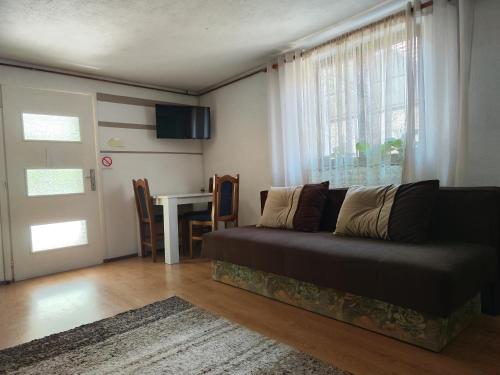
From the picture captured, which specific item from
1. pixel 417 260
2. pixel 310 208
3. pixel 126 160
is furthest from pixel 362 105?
pixel 126 160

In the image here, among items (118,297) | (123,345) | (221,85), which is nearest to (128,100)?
(221,85)

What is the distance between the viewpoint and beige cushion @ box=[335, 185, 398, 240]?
2.29 meters

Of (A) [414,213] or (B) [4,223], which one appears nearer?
(A) [414,213]

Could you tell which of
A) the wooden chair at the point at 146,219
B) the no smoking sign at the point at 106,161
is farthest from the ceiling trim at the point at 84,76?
the wooden chair at the point at 146,219

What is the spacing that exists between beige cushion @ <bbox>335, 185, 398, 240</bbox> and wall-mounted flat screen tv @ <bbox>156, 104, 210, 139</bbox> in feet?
9.09

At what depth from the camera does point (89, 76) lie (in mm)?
3994

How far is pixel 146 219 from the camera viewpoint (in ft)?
13.7

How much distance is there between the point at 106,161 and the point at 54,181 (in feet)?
2.08

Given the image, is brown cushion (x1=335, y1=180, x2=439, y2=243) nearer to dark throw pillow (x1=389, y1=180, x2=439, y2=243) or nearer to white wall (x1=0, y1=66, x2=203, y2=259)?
dark throw pillow (x1=389, y1=180, x2=439, y2=243)

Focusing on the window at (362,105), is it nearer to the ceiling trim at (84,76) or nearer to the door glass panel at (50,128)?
the ceiling trim at (84,76)

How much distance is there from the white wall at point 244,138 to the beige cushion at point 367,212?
1621 mm

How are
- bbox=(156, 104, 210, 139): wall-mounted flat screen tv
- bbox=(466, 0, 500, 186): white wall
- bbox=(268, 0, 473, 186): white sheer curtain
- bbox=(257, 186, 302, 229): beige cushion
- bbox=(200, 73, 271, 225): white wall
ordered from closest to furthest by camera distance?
1. bbox=(466, 0, 500, 186): white wall
2. bbox=(268, 0, 473, 186): white sheer curtain
3. bbox=(257, 186, 302, 229): beige cushion
4. bbox=(200, 73, 271, 225): white wall
5. bbox=(156, 104, 210, 139): wall-mounted flat screen tv

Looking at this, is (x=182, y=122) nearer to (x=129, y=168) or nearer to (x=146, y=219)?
(x=129, y=168)

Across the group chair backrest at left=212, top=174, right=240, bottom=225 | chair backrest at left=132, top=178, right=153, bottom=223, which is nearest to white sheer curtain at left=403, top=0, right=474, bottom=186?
chair backrest at left=212, top=174, right=240, bottom=225
